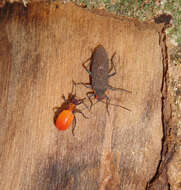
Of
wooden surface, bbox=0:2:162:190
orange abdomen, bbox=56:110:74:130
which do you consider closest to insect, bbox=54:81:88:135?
orange abdomen, bbox=56:110:74:130

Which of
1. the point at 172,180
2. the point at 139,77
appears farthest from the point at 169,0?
the point at 172,180

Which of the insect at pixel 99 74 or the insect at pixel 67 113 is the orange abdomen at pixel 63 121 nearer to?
the insect at pixel 67 113

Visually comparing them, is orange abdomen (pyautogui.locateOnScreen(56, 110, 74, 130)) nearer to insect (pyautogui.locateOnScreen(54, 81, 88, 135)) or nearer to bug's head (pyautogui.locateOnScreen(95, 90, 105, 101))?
insect (pyautogui.locateOnScreen(54, 81, 88, 135))

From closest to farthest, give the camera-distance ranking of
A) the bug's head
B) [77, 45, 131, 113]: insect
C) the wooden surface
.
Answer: the wooden surface
[77, 45, 131, 113]: insect
the bug's head

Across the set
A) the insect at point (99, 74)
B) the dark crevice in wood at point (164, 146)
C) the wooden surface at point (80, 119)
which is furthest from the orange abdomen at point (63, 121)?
the dark crevice in wood at point (164, 146)

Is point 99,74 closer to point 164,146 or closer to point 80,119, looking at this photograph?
point 80,119

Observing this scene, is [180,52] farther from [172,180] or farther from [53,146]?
[53,146]

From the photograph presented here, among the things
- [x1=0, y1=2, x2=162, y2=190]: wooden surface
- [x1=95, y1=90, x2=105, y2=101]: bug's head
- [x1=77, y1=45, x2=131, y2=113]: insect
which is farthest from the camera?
[x1=95, y1=90, x2=105, y2=101]: bug's head
